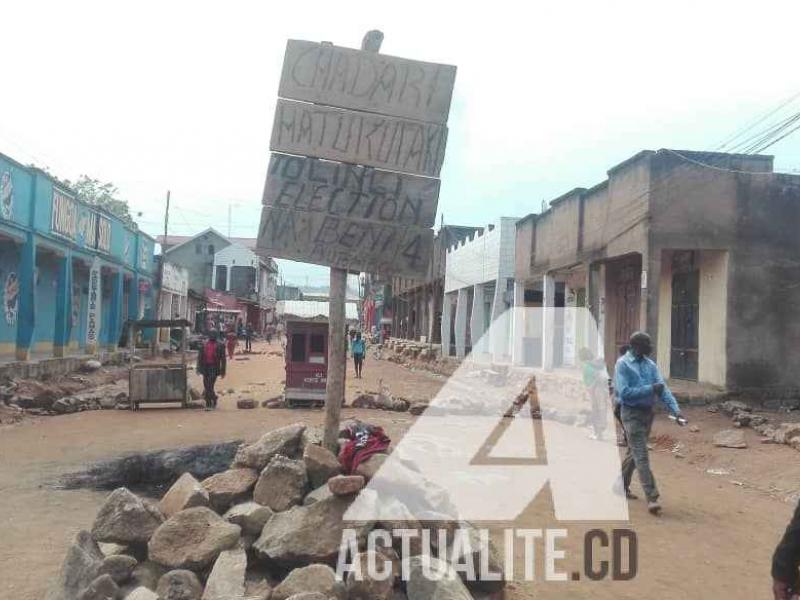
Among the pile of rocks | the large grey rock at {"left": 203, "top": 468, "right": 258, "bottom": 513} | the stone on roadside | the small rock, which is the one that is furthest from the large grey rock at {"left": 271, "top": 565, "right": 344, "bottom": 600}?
the stone on roadside

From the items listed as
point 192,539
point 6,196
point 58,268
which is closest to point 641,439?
point 192,539

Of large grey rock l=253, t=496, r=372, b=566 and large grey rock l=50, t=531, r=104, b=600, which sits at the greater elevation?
large grey rock l=253, t=496, r=372, b=566

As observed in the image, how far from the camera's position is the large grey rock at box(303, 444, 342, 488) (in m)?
4.73

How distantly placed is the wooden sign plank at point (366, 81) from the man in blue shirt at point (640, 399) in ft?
10.6

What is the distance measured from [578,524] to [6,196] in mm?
15090

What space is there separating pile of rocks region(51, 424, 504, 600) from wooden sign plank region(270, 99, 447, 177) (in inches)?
89.3

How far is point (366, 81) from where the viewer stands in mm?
5137

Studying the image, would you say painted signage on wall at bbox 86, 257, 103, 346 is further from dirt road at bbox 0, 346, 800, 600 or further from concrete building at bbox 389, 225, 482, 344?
concrete building at bbox 389, 225, 482, 344

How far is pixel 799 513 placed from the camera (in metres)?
2.60

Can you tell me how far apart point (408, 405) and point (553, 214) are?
310 inches

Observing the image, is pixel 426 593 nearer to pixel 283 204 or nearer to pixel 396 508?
pixel 396 508

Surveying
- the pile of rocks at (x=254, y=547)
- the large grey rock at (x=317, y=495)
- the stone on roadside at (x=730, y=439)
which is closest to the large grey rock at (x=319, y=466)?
the pile of rocks at (x=254, y=547)

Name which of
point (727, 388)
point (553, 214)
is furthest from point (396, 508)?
point (553, 214)

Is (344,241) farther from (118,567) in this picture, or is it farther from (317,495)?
(118,567)
